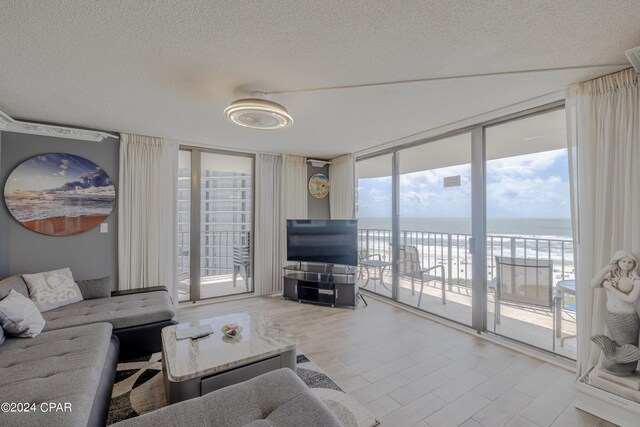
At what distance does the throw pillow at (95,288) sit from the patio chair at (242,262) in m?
1.82

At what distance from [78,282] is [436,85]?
13.7 feet

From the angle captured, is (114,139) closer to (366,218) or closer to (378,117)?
(378,117)

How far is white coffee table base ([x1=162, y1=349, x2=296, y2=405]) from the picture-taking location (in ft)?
5.22

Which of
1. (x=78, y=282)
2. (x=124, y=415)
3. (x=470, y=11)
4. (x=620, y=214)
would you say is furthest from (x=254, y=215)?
(x=620, y=214)

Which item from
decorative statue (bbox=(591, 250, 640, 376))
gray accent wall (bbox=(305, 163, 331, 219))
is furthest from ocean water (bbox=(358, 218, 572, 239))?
gray accent wall (bbox=(305, 163, 331, 219))

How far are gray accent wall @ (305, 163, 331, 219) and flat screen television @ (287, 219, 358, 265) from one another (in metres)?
0.78

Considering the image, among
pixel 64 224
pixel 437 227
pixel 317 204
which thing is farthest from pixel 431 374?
pixel 64 224

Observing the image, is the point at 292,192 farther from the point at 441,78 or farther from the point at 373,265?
the point at 441,78

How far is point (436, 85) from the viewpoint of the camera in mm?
2262

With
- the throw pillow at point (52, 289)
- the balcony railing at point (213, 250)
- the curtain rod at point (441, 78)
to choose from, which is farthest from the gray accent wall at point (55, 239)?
the curtain rod at point (441, 78)

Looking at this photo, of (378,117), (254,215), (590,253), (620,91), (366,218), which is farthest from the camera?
(366,218)

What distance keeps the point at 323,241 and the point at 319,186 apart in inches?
Result: 51.4

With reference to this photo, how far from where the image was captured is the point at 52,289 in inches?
109

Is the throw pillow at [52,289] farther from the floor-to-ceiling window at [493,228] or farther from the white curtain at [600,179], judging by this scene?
the white curtain at [600,179]
